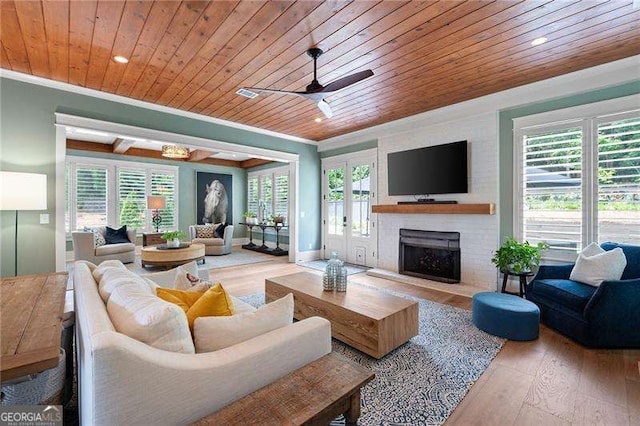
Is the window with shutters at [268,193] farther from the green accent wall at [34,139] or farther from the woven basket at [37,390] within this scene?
the woven basket at [37,390]

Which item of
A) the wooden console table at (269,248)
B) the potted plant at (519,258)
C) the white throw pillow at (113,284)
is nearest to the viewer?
the white throw pillow at (113,284)

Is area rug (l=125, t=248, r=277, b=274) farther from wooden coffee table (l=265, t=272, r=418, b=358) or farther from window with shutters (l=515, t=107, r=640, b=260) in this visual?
window with shutters (l=515, t=107, r=640, b=260)

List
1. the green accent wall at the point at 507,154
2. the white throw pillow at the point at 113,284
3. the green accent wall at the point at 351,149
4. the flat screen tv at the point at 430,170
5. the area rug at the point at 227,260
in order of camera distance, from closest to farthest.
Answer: the white throw pillow at the point at 113,284 < the green accent wall at the point at 507,154 < the flat screen tv at the point at 430,170 < the area rug at the point at 227,260 < the green accent wall at the point at 351,149

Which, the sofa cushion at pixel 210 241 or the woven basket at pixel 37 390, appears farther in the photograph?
the sofa cushion at pixel 210 241

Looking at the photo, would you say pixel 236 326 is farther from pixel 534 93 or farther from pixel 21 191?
pixel 534 93

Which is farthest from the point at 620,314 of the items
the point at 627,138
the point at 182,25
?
the point at 182,25

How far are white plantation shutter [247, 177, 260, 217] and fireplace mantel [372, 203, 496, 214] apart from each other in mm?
4787

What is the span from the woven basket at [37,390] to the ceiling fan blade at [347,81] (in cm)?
268

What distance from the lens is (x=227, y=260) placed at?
257 inches

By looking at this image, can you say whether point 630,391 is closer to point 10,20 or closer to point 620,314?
point 620,314

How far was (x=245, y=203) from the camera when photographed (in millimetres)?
9484

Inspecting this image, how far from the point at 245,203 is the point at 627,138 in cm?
867

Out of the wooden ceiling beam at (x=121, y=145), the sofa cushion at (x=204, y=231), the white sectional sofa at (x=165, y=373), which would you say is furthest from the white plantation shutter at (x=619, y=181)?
the wooden ceiling beam at (x=121, y=145)

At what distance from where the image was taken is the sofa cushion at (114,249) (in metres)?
5.32
